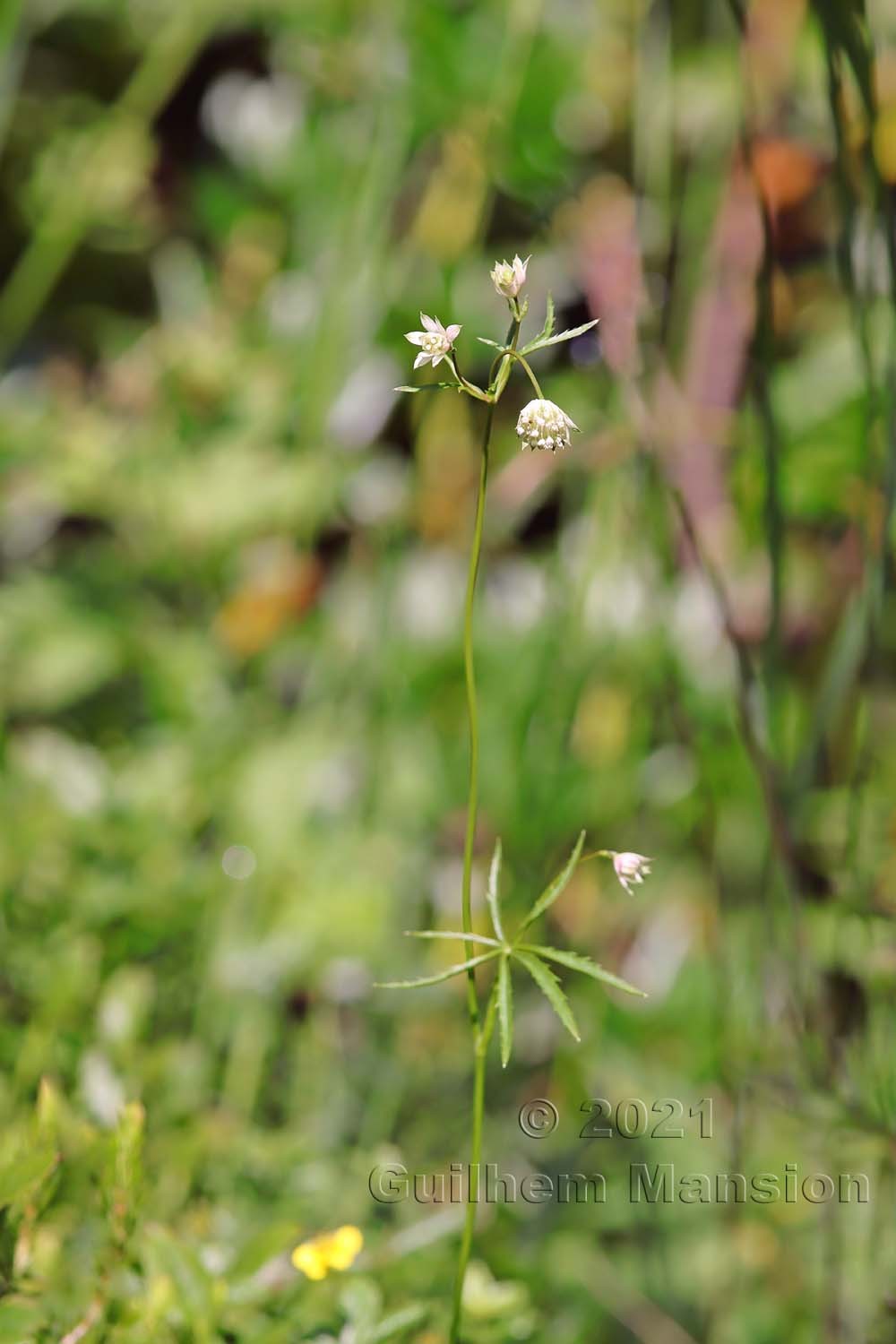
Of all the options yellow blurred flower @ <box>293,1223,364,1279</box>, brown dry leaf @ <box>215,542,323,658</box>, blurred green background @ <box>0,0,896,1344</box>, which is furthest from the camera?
brown dry leaf @ <box>215,542,323,658</box>

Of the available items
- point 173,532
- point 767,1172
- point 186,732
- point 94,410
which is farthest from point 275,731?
point 767,1172

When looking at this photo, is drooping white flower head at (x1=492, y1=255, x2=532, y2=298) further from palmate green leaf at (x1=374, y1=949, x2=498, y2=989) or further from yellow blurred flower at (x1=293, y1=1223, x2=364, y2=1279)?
yellow blurred flower at (x1=293, y1=1223, x2=364, y2=1279)

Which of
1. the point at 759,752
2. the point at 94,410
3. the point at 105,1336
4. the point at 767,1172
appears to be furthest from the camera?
the point at 94,410

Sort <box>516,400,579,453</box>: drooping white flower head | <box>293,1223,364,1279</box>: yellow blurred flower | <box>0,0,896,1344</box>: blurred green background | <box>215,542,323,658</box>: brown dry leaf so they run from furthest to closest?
1. <box>215,542,323,658</box>: brown dry leaf
2. <box>0,0,896,1344</box>: blurred green background
3. <box>293,1223,364,1279</box>: yellow blurred flower
4. <box>516,400,579,453</box>: drooping white flower head

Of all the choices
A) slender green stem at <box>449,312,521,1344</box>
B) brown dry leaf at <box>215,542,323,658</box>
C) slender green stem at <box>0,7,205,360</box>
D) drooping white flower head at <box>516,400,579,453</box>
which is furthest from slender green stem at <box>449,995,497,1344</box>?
slender green stem at <box>0,7,205,360</box>

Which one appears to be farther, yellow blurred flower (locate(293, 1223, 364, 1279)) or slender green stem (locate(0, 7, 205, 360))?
slender green stem (locate(0, 7, 205, 360))

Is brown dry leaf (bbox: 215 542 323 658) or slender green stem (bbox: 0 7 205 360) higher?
slender green stem (bbox: 0 7 205 360)

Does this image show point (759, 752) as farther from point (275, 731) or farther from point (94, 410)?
point (94, 410)
